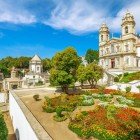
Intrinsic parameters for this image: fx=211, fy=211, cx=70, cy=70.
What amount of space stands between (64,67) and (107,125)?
17344 millimetres

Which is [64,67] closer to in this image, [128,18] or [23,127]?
[23,127]

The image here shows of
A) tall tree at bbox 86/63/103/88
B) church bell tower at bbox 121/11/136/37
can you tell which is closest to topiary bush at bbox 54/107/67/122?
tall tree at bbox 86/63/103/88

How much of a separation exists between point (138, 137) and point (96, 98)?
15920 mm

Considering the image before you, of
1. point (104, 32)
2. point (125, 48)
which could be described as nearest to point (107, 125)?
point (125, 48)

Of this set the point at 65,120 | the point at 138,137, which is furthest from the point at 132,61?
the point at 138,137

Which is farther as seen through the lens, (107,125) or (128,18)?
(128,18)

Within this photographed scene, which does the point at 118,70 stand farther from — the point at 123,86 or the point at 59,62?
the point at 59,62

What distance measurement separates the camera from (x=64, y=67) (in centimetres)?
3256

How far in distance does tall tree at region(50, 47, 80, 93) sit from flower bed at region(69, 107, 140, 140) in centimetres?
1195

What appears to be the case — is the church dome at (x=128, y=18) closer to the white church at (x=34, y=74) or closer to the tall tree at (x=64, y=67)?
the white church at (x=34, y=74)

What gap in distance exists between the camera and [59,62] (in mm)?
32719

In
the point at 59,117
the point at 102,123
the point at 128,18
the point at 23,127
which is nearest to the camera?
the point at 102,123

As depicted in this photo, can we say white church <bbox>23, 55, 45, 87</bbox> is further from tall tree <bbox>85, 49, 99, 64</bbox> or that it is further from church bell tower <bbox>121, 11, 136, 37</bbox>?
tall tree <bbox>85, 49, 99, 64</bbox>

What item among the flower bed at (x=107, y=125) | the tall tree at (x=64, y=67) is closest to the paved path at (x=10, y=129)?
the tall tree at (x=64, y=67)
